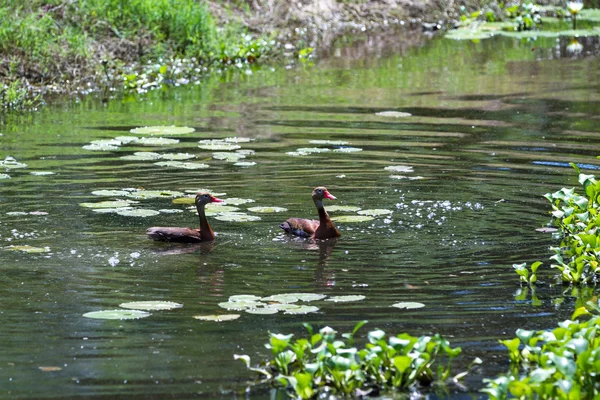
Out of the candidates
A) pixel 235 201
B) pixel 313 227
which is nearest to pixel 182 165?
pixel 235 201

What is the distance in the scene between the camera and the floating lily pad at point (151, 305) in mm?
7329

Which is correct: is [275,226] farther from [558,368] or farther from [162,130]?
[162,130]

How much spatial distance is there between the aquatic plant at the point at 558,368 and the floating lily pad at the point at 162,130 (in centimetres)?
887

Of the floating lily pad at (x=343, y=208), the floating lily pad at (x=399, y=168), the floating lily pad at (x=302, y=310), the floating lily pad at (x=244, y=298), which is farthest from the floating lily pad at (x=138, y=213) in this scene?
the floating lily pad at (x=302, y=310)

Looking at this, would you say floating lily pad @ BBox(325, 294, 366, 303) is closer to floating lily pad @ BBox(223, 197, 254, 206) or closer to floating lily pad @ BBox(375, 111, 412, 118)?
floating lily pad @ BBox(223, 197, 254, 206)

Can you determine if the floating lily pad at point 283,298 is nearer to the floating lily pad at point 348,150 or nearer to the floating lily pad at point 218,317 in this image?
the floating lily pad at point 218,317

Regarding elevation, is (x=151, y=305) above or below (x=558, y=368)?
below

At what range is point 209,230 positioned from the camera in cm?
952

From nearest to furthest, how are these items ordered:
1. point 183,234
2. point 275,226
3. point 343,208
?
point 183,234 < point 275,226 < point 343,208

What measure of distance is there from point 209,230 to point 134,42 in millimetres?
11852

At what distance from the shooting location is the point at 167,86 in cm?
1948

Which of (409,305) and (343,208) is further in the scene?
(343,208)

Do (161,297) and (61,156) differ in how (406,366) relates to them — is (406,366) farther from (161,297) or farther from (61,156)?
(61,156)

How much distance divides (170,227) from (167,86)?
10.1 metres
